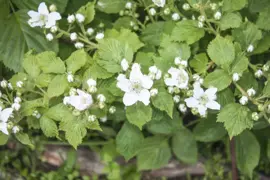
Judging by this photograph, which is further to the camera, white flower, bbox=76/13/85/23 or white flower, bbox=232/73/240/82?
white flower, bbox=76/13/85/23

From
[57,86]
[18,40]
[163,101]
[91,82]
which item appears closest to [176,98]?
[163,101]

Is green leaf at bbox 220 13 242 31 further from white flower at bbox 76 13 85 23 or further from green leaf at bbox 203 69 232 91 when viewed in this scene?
white flower at bbox 76 13 85 23

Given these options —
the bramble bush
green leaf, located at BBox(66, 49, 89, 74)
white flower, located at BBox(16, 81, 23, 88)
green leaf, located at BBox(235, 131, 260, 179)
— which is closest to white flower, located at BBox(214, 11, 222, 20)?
the bramble bush

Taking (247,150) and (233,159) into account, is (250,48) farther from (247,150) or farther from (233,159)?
(233,159)

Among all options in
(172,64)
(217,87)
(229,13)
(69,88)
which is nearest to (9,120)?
(69,88)

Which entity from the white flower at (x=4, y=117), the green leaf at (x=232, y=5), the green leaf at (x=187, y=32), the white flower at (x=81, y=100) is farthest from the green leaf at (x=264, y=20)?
the white flower at (x=4, y=117)

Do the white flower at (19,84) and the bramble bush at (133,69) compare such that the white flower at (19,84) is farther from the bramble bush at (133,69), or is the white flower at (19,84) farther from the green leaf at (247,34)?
the green leaf at (247,34)
